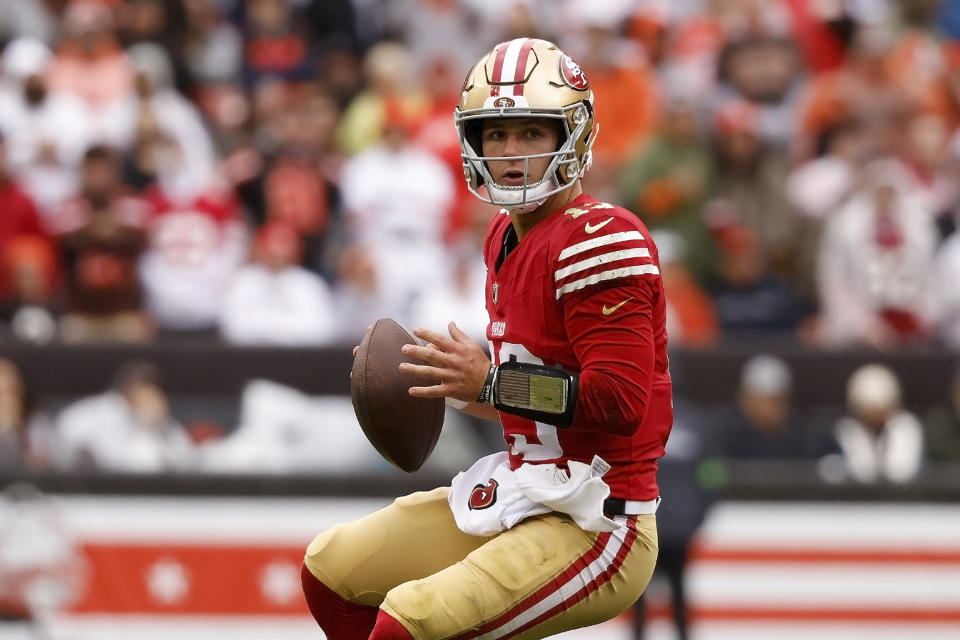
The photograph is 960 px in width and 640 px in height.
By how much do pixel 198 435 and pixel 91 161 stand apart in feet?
6.62

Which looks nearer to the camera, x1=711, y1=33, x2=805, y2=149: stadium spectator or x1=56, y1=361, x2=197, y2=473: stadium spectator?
x1=56, y1=361, x2=197, y2=473: stadium spectator

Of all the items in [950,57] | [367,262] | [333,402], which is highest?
[950,57]

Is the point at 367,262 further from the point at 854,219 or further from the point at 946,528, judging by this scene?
the point at 946,528

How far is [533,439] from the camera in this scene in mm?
4109

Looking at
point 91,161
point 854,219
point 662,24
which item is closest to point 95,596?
point 91,161

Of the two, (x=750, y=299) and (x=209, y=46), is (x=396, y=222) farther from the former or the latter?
(x=209, y=46)

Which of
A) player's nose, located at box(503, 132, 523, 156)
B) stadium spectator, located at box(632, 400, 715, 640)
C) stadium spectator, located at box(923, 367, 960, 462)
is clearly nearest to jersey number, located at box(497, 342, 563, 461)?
player's nose, located at box(503, 132, 523, 156)

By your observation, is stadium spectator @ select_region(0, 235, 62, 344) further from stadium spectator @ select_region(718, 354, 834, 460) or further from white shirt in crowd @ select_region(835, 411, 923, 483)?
white shirt in crowd @ select_region(835, 411, 923, 483)

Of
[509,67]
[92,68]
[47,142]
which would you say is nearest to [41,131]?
[47,142]

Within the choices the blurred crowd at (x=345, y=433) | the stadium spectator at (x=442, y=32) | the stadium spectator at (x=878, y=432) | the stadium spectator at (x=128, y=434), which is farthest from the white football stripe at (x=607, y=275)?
the stadium spectator at (x=442, y=32)

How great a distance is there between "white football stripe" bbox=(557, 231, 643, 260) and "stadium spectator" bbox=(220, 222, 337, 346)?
5740mm

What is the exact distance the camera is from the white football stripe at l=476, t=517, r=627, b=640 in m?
3.96

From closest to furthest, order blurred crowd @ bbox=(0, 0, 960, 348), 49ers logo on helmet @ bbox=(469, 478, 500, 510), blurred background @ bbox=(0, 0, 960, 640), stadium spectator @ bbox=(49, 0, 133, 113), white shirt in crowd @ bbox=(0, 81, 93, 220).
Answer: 49ers logo on helmet @ bbox=(469, 478, 500, 510), blurred background @ bbox=(0, 0, 960, 640), blurred crowd @ bbox=(0, 0, 960, 348), white shirt in crowd @ bbox=(0, 81, 93, 220), stadium spectator @ bbox=(49, 0, 133, 113)

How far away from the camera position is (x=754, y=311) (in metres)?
9.54
